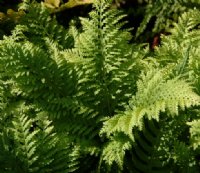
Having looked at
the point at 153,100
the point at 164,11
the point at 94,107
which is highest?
the point at 164,11

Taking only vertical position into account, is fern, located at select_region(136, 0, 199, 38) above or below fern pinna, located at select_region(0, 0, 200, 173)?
above

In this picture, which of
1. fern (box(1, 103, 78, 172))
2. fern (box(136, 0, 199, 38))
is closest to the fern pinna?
fern (box(1, 103, 78, 172))

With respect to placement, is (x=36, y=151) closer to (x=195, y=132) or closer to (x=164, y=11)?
(x=195, y=132)

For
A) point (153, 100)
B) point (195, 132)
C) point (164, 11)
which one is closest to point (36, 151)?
point (153, 100)

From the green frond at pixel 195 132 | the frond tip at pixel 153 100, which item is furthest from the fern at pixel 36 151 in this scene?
the green frond at pixel 195 132

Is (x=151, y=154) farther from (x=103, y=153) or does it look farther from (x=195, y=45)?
(x=195, y=45)

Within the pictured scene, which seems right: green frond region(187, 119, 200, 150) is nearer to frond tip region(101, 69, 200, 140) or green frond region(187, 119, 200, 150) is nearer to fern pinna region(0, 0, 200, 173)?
fern pinna region(0, 0, 200, 173)

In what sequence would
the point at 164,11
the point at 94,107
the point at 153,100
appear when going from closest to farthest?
the point at 153,100, the point at 94,107, the point at 164,11

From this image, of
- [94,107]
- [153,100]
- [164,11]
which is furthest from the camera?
[164,11]
